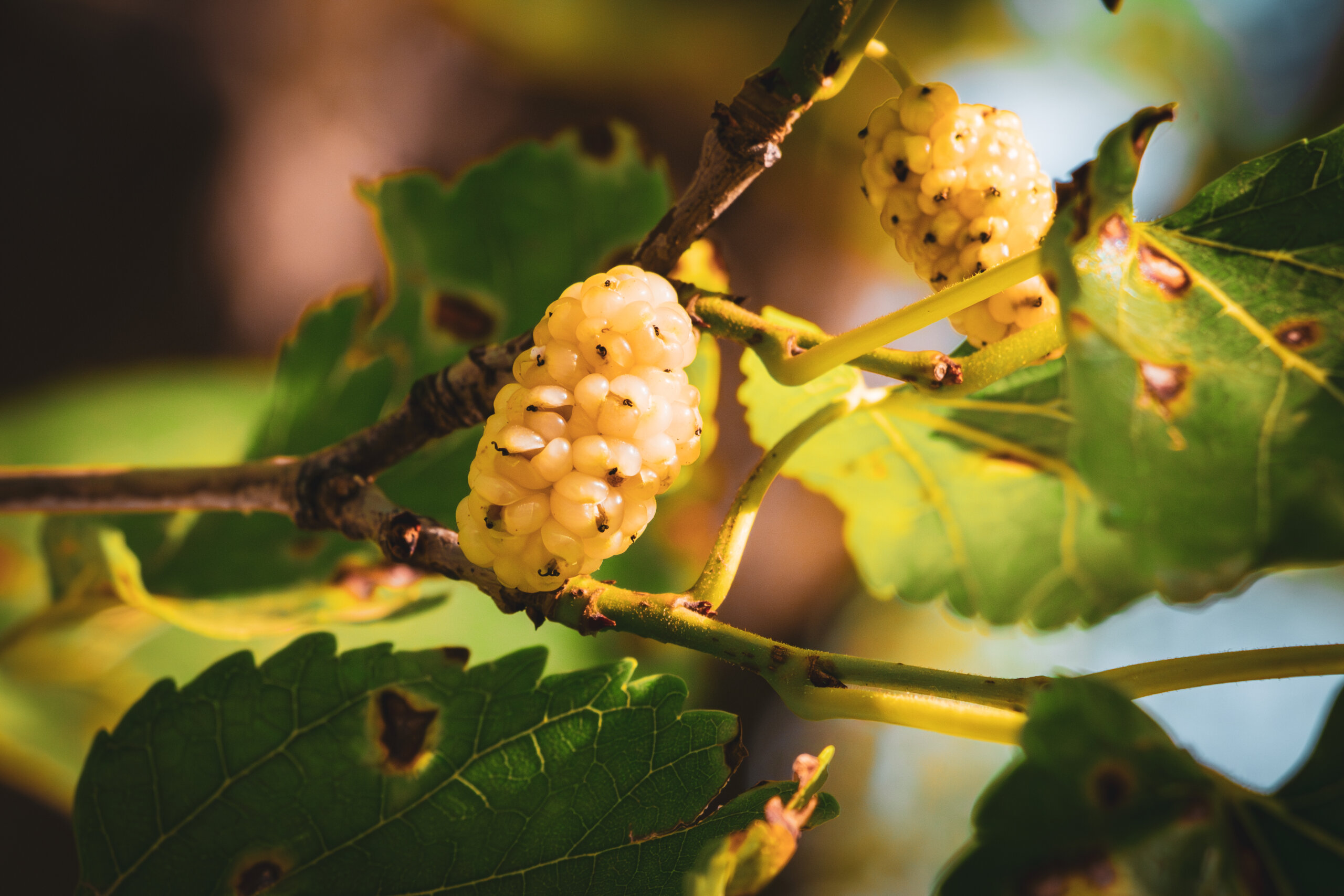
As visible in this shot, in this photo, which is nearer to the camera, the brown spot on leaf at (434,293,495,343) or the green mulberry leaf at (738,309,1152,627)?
the green mulberry leaf at (738,309,1152,627)

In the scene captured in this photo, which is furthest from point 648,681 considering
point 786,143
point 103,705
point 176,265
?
point 786,143

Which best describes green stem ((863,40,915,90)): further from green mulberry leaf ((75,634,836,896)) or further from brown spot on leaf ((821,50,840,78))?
green mulberry leaf ((75,634,836,896))

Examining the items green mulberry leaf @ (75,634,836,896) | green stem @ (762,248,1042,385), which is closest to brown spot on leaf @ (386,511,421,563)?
green mulberry leaf @ (75,634,836,896)

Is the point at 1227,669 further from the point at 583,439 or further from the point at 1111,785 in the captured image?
the point at 583,439

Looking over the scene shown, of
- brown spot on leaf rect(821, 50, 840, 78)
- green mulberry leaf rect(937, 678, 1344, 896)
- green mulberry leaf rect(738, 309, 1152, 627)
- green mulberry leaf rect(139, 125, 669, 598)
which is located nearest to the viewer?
green mulberry leaf rect(937, 678, 1344, 896)

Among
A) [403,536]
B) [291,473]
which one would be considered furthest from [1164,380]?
[291,473]

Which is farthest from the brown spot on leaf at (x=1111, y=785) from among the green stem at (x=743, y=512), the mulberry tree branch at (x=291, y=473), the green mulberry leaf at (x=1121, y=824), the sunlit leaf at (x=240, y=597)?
the sunlit leaf at (x=240, y=597)
